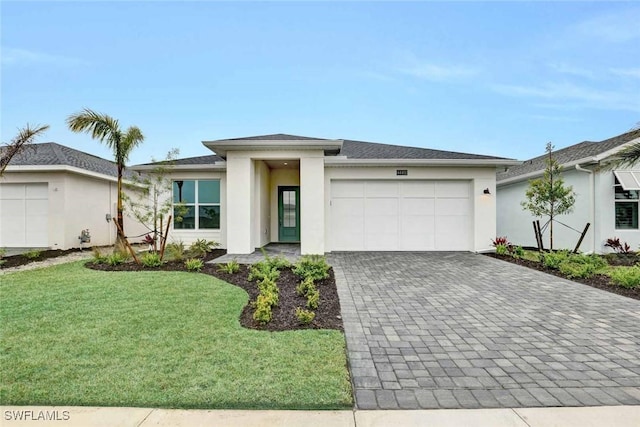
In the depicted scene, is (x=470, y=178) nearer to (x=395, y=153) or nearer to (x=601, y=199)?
(x=395, y=153)

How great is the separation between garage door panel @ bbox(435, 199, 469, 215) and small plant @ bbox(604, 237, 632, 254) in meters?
4.76

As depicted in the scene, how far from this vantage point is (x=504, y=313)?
5.01 metres

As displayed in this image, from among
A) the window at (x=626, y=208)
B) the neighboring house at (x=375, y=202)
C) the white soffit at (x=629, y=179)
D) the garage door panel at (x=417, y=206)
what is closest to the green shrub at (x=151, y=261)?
the neighboring house at (x=375, y=202)

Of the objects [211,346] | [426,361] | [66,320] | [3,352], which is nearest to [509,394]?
[426,361]

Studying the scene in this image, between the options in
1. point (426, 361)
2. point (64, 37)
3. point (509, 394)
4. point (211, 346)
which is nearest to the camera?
point (509, 394)

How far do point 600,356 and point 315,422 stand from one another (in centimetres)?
336

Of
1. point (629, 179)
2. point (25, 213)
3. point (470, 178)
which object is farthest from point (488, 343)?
point (25, 213)

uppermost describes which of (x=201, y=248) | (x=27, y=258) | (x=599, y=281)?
(x=201, y=248)

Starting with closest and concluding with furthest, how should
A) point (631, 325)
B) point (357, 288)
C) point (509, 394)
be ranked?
point (509, 394), point (631, 325), point (357, 288)

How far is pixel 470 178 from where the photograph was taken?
11.7 meters

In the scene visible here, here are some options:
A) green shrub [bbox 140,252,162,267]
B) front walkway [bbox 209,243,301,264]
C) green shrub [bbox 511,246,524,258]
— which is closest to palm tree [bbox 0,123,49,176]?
green shrub [bbox 140,252,162,267]

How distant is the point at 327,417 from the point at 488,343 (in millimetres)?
2459

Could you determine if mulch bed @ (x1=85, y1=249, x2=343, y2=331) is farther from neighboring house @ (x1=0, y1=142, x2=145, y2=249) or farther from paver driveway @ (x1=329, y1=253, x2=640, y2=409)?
neighboring house @ (x1=0, y1=142, x2=145, y2=249)

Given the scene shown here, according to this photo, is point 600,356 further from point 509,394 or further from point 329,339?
point 329,339
